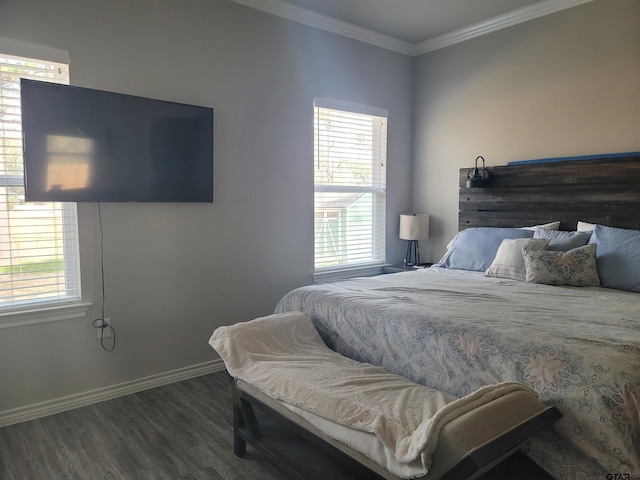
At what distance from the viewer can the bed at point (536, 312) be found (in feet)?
5.21

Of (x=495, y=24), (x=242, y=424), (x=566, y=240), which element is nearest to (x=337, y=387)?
(x=242, y=424)

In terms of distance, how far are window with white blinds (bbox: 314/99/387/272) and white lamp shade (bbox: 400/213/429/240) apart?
226 mm

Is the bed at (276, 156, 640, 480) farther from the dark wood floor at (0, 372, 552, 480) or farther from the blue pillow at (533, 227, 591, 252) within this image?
the dark wood floor at (0, 372, 552, 480)

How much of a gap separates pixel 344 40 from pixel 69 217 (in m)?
2.69

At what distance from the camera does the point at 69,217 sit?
9.35ft

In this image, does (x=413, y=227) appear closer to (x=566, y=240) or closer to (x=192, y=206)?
(x=566, y=240)

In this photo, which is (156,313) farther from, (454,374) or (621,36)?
(621,36)

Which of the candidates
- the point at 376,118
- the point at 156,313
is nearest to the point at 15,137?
the point at 156,313

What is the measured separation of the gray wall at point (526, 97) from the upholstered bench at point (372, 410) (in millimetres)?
2550

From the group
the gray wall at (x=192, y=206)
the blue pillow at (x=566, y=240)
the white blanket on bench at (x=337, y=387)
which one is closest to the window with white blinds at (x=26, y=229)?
the gray wall at (x=192, y=206)

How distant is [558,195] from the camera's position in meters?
3.57

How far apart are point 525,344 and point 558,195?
217 cm

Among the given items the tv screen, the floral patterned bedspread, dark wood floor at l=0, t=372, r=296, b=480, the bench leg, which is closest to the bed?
the floral patterned bedspread

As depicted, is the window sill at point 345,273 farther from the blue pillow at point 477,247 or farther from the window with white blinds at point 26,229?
the window with white blinds at point 26,229
